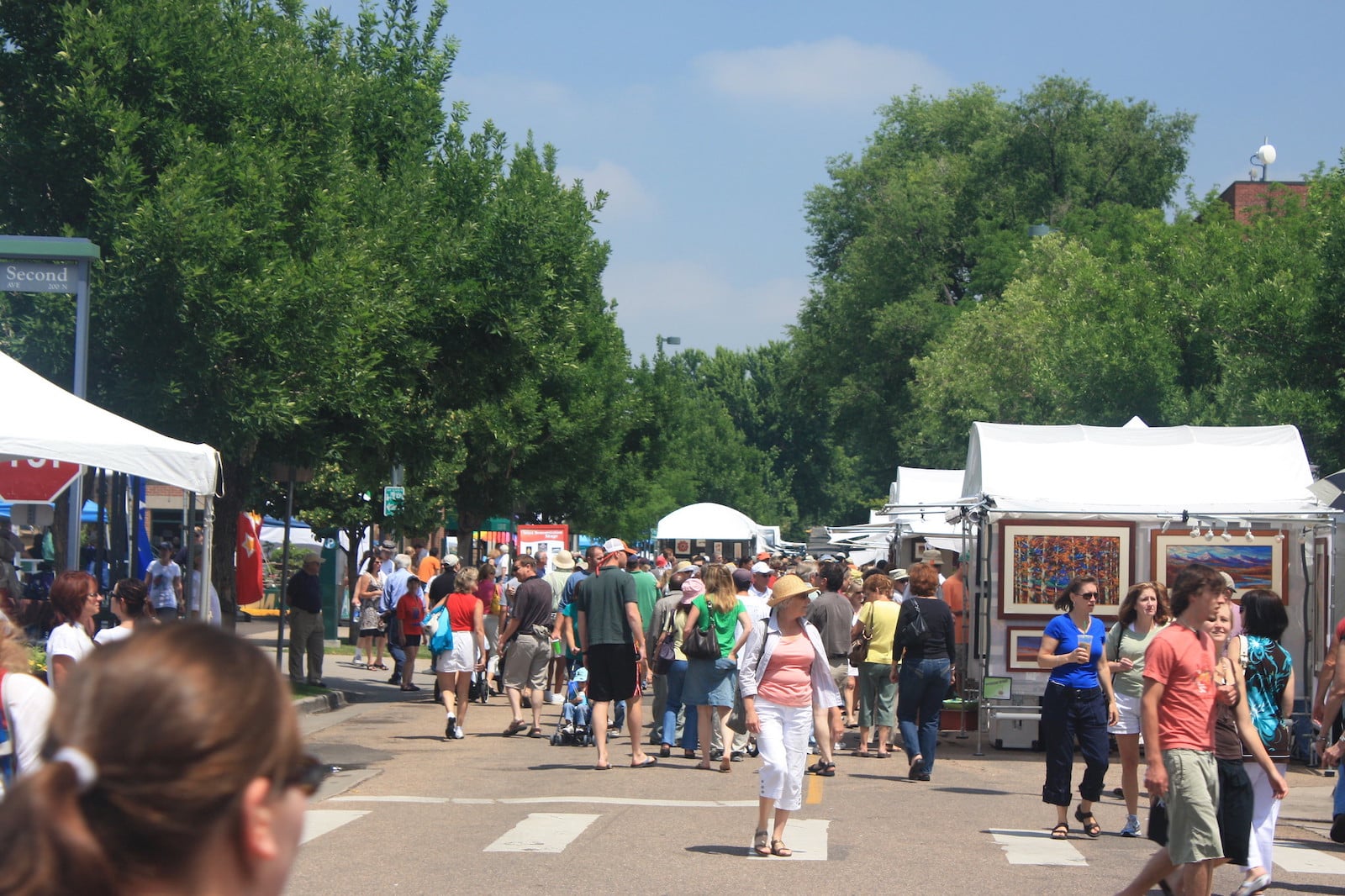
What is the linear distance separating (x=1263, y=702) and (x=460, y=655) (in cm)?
919

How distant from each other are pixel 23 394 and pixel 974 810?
764 centimetres

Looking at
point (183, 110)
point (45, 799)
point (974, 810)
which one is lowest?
point (974, 810)

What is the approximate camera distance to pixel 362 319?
54.6 feet

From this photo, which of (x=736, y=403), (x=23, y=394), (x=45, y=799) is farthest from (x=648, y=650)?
Result: (x=736, y=403)

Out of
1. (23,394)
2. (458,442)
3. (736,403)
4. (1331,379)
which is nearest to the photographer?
(23,394)

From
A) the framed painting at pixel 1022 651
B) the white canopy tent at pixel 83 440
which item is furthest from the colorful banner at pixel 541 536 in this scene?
the white canopy tent at pixel 83 440

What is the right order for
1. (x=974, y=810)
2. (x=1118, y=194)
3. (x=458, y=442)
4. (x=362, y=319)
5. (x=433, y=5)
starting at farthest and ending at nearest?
(x=1118, y=194)
(x=458, y=442)
(x=433, y=5)
(x=362, y=319)
(x=974, y=810)

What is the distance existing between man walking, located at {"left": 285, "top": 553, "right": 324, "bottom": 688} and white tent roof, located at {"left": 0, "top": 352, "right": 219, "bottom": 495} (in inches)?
338

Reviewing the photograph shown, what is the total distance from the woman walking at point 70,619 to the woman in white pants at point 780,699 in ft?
13.2

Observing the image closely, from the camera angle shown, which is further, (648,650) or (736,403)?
(736,403)

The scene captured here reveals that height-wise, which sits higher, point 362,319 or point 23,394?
point 362,319

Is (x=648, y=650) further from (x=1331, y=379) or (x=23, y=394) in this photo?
(x=1331, y=379)

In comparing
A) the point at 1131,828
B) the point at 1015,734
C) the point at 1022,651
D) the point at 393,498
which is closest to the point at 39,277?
the point at 1131,828

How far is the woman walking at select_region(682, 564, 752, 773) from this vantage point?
1426 cm
